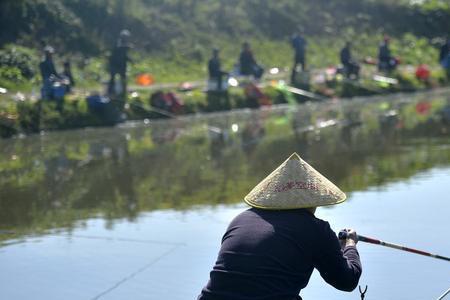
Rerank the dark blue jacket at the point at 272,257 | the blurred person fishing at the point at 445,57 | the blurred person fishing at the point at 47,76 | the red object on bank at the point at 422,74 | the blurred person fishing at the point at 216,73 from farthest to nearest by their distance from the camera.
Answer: the blurred person fishing at the point at 445,57, the red object on bank at the point at 422,74, the blurred person fishing at the point at 216,73, the blurred person fishing at the point at 47,76, the dark blue jacket at the point at 272,257

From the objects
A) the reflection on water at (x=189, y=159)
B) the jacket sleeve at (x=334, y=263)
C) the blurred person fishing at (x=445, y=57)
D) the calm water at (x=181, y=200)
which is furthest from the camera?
the blurred person fishing at (x=445, y=57)

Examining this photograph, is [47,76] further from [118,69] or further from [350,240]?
[350,240]

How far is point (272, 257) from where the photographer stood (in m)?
4.97

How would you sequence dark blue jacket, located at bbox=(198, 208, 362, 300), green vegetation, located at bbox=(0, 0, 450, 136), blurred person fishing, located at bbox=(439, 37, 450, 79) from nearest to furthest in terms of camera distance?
1. dark blue jacket, located at bbox=(198, 208, 362, 300)
2. green vegetation, located at bbox=(0, 0, 450, 136)
3. blurred person fishing, located at bbox=(439, 37, 450, 79)

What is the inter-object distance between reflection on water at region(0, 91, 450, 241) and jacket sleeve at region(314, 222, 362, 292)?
5553mm

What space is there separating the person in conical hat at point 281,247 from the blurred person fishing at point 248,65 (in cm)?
2353

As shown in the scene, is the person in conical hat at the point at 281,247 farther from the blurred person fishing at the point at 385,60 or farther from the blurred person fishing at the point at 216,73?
the blurred person fishing at the point at 385,60

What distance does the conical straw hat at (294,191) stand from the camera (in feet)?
17.0

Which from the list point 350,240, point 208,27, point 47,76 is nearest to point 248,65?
point 47,76

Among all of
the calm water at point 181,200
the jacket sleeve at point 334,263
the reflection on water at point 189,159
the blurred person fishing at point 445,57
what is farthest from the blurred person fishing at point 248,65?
the jacket sleeve at point 334,263

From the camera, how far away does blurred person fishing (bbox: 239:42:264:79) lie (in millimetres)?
28761

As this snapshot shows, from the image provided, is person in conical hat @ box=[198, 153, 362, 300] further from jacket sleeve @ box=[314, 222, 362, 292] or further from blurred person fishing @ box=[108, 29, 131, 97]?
blurred person fishing @ box=[108, 29, 131, 97]

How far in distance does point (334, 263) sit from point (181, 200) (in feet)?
22.5

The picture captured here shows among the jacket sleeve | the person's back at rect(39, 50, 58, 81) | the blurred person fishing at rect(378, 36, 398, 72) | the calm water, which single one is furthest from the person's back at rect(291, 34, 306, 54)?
the jacket sleeve
